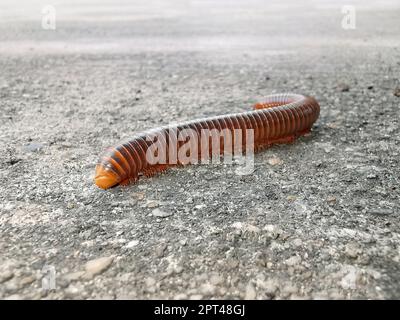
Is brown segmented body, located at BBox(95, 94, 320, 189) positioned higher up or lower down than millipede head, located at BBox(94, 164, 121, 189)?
higher up

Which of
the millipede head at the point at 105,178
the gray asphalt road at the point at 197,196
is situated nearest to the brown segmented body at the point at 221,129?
the millipede head at the point at 105,178

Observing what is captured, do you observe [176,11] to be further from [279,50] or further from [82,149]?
[82,149]

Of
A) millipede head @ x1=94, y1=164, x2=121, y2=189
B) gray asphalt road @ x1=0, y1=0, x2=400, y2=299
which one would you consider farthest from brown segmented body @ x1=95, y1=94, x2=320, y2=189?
gray asphalt road @ x1=0, y1=0, x2=400, y2=299

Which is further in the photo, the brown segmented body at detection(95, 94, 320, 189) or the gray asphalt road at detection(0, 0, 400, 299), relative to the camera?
the brown segmented body at detection(95, 94, 320, 189)

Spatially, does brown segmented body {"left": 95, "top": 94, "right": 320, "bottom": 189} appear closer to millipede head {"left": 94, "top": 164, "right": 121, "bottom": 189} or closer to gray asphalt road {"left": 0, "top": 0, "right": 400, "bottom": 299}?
millipede head {"left": 94, "top": 164, "right": 121, "bottom": 189}

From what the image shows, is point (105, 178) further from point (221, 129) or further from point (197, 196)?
point (221, 129)

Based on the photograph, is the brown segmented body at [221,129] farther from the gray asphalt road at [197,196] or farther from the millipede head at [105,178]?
the gray asphalt road at [197,196]

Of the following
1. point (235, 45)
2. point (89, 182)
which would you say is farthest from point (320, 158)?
point (235, 45)
